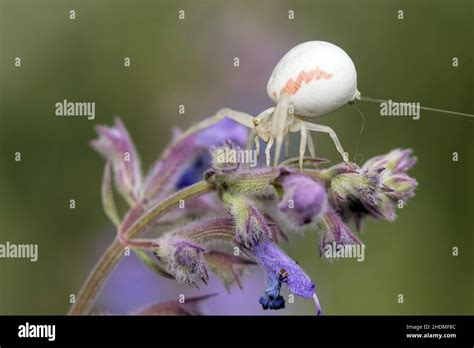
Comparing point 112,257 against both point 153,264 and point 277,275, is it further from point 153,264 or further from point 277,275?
point 277,275

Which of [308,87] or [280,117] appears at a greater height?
[308,87]

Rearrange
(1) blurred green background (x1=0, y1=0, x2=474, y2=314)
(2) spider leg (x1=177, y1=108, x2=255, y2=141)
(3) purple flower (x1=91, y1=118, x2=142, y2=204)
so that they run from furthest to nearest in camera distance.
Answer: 1. (1) blurred green background (x1=0, y1=0, x2=474, y2=314)
2. (3) purple flower (x1=91, y1=118, x2=142, y2=204)
3. (2) spider leg (x1=177, y1=108, x2=255, y2=141)

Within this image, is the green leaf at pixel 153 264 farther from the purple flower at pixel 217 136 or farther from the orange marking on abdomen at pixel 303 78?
the orange marking on abdomen at pixel 303 78

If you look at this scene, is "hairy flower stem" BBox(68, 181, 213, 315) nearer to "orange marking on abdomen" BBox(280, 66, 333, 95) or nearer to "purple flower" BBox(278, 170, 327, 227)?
"purple flower" BBox(278, 170, 327, 227)

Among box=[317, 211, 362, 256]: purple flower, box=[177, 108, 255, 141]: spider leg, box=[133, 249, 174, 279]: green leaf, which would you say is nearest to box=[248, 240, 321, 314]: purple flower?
box=[317, 211, 362, 256]: purple flower

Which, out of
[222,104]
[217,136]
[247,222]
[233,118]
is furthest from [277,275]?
[222,104]
